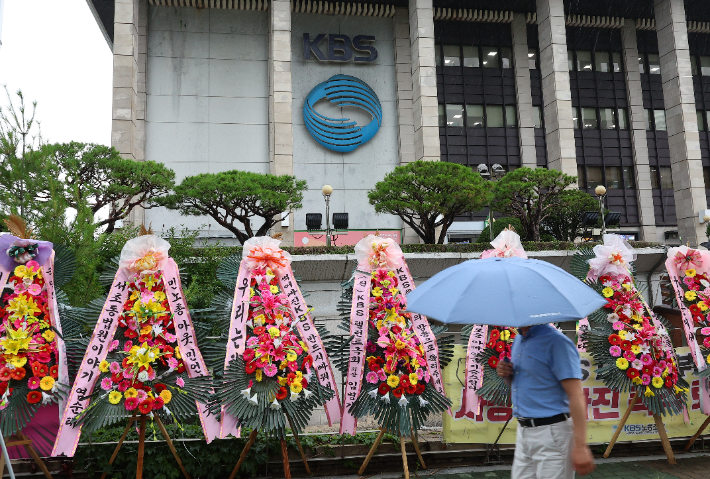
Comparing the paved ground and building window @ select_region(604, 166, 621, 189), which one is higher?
building window @ select_region(604, 166, 621, 189)

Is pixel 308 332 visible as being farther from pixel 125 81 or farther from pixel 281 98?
pixel 125 81

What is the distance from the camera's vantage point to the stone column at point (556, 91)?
2589 centimetres

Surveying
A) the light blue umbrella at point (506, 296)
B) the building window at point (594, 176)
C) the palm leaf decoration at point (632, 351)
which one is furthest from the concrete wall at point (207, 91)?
the light blue umbrella at point (506, 296)

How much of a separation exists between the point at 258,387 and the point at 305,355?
578 mm

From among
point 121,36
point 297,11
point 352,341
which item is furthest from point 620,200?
point 352,341

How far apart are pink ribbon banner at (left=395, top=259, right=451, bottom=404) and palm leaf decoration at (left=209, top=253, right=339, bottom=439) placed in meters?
1.14

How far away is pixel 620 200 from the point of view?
108ft

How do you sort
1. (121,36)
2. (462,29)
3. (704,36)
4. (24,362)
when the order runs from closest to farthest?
1. (24,362)
2. (121,36)
3. (462,29)
4. (704,36)

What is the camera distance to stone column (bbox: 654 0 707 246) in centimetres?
2766

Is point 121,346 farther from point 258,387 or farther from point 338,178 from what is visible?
point 338,178

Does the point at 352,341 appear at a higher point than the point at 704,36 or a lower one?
lower

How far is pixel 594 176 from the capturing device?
33.1 m

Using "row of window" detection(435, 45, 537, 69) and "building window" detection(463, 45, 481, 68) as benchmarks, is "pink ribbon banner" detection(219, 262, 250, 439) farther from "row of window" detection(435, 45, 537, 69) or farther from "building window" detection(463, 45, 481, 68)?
"building window" detection(463, 45, 481, 68)

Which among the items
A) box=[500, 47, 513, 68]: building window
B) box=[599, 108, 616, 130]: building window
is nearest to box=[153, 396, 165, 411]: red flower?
box=[500, 47, 513, 68]: building window
